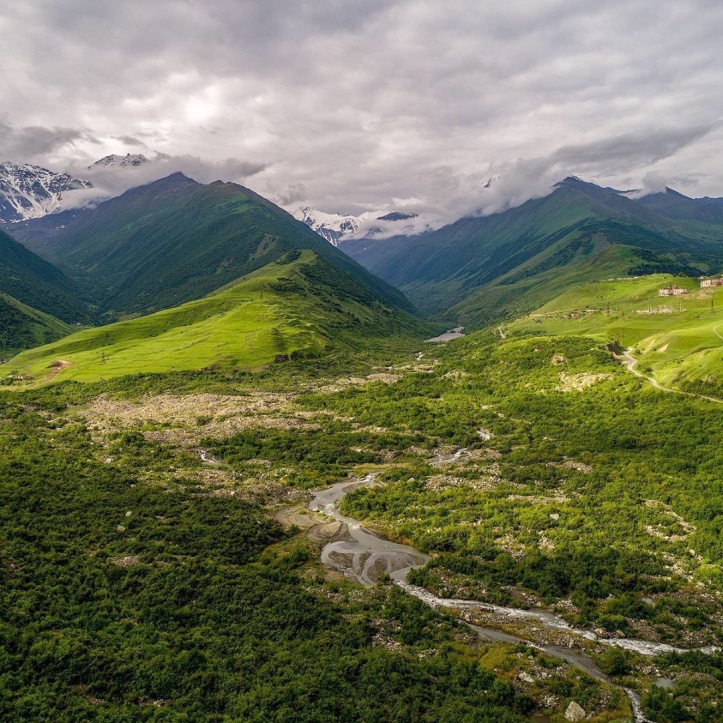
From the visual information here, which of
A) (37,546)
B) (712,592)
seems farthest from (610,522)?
(37,546)

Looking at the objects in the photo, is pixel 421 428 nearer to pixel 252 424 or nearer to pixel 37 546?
pixel 252 424

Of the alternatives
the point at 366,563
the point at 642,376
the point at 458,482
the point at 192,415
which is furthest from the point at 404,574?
the point at 642,376

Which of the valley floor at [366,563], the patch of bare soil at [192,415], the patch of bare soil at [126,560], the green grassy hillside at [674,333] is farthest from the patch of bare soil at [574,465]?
the patch of bare soil at [126,560]

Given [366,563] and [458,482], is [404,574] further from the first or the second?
[458,482]

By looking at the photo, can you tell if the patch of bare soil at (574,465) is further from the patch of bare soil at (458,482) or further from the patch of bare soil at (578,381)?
the patch of bare soil at (578,381)

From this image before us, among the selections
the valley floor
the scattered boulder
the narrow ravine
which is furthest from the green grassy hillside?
the scattered boulder

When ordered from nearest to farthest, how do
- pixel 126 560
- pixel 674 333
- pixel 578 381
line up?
pixel 126 560 → pixel 578 381 → pixel 674 333
